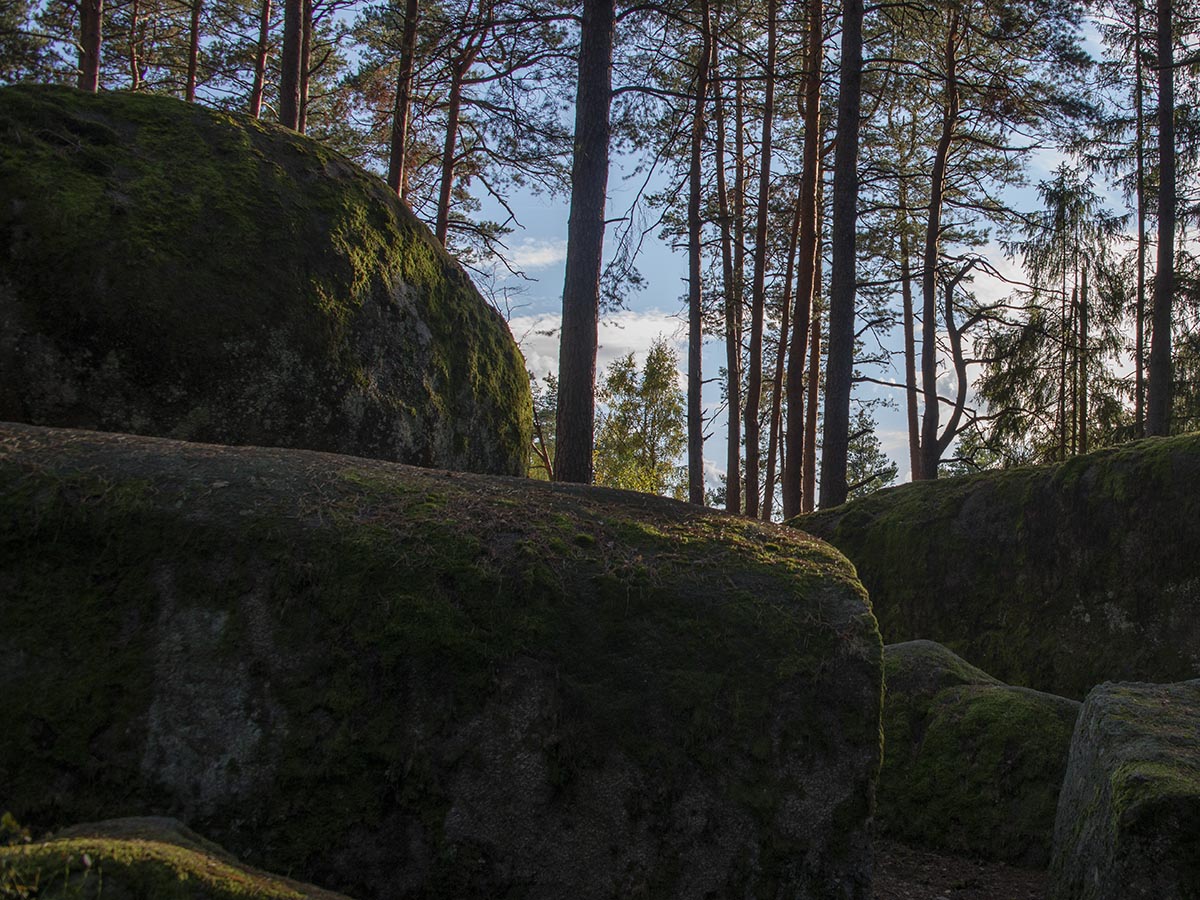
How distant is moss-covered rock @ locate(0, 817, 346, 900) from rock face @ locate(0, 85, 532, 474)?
3883mm

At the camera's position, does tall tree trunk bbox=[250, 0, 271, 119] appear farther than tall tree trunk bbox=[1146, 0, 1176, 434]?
Yes

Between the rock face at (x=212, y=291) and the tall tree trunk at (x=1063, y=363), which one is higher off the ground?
the tall tree trunk at (x=1063, y=363)

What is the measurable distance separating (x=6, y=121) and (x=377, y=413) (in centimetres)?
298

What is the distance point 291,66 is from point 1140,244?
712 inches

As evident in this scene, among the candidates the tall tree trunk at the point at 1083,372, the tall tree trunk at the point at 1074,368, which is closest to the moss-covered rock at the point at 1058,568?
the tall tree trunk at the point at 1074,368

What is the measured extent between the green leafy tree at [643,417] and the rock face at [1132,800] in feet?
85.8

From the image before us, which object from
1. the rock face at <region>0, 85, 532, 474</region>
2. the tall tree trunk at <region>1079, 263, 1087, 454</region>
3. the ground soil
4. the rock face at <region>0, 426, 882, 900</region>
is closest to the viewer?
the rock face at <region>0, 426, 882, 900</region>

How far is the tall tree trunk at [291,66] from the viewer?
1230cm

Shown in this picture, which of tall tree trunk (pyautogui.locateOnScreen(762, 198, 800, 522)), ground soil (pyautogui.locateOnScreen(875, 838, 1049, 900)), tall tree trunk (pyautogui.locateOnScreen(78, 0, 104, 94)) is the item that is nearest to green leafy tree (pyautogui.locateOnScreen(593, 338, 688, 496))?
tall tree trunk (pyautogui.locateOnScreen(762, 198, 800, 522))

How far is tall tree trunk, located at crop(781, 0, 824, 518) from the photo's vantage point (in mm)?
13133


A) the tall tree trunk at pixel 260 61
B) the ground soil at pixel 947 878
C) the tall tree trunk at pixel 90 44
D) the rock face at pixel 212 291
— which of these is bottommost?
the ground soil at pixel 947 878

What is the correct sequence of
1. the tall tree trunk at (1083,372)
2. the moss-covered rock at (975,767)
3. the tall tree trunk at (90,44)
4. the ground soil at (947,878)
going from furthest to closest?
1. the tall tree trunk at (1083,372)
2. the tall tree trunk at (90,44)
3. the moss-covered rock at (975,767)
4. the ground soil at (947,878)

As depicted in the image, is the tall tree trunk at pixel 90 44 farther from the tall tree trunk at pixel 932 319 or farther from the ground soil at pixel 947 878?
the ground soil at pixel 947 878

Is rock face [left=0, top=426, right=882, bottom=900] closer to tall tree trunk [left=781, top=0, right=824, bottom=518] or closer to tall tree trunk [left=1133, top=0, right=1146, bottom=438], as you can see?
tall tree trunk [left=781, top=0, right=824, bottom=518]
